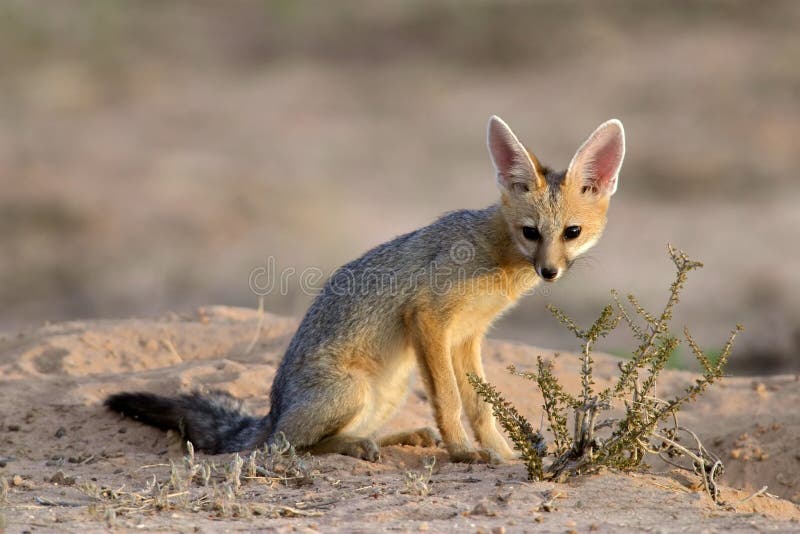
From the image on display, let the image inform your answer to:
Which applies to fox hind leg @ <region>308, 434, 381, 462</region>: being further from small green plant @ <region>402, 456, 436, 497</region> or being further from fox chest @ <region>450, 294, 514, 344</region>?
fox chest @ <region>450, 294, 514, 344</region>

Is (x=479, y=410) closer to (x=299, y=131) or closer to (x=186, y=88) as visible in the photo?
(x=299, y=131)

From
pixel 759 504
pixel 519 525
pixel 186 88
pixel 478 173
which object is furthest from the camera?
pixel 186 88

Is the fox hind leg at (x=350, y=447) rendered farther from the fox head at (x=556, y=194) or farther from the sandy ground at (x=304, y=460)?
the fox head at (x=556, y=194)

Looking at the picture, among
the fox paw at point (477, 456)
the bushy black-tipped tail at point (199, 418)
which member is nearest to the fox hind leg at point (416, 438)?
the fox paw at point (477, 456)

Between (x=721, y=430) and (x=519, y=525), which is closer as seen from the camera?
(x=519, y=525)

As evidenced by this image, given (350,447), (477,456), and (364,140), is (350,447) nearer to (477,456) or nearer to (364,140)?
(477,456)

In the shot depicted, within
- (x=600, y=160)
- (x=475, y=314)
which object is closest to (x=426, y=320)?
(x=475, y=314)

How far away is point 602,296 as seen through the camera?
14.3 m

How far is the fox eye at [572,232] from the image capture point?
6.37 m

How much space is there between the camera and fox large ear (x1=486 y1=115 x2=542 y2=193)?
6.41m

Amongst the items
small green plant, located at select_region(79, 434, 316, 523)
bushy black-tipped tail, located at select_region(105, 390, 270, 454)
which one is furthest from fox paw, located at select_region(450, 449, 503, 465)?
bushy black-tipped tail, located at select_region(105, 390, 270, 454)

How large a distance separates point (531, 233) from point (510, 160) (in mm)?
496

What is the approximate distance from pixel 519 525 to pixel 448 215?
9.45ft

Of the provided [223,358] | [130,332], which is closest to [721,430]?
[223,358]
